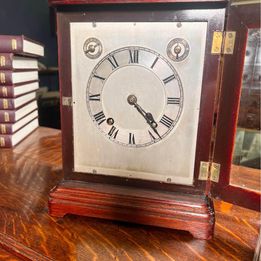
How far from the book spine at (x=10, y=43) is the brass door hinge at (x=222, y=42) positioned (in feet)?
2.45

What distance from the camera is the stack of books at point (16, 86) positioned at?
3.30 ft

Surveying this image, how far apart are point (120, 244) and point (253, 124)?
17.8 inches

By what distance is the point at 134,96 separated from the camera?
1.92 ft

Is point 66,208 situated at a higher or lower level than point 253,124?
lower

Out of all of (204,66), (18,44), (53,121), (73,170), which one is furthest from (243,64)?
(53,121)

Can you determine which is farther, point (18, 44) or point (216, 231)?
point (18, 44)

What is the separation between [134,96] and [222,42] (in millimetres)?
201

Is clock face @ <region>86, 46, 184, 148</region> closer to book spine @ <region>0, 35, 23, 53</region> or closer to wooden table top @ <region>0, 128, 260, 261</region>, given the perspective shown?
wooden table top @ <region>0, 128, 260, 261</region>

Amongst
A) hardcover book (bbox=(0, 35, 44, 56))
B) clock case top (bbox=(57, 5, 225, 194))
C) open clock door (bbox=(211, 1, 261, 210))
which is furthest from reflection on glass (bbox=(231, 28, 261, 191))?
hardcover book (bbox=(0, 35, 44, 56))

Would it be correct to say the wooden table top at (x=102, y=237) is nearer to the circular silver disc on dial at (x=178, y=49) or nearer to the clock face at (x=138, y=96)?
the clock face at (x=138, y=96)

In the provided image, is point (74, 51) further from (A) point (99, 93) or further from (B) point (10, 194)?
(B) point (10, 194)

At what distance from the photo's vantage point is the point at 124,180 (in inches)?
24.8

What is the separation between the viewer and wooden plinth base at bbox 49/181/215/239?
57 centimetres

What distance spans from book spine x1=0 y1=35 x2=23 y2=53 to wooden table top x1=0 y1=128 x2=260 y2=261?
0.52 metres
